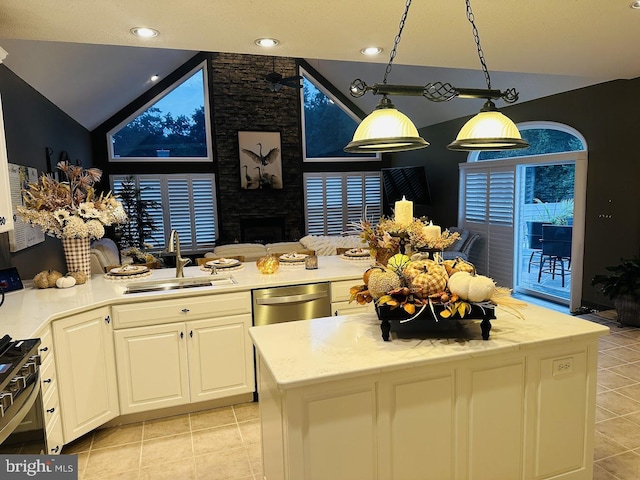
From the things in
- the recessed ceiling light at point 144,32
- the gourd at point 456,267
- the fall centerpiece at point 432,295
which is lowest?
the fall centerpiece at point 432,295

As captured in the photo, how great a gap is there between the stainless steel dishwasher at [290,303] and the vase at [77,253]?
1.39 meters

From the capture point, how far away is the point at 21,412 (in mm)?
1818

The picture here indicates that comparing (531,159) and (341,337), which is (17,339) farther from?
(531,159)

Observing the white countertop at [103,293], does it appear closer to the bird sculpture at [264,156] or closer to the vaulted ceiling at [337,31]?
the vaulted ceiling at [337,31]

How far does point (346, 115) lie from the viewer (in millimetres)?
10062

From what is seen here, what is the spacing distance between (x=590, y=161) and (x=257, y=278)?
4486 millimetres

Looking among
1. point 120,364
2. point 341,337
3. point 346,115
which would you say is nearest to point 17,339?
point 120,364

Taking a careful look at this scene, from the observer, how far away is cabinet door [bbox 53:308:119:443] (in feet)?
8.66

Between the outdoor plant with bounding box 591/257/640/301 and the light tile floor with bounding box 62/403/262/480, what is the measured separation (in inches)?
161

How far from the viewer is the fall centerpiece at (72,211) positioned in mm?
→ 3182

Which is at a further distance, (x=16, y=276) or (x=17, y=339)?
(x=16, y=276)

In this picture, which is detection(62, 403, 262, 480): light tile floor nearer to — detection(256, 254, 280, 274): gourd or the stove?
the stove

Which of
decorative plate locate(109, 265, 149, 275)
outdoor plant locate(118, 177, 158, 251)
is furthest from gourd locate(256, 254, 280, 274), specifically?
outdoor plant locate(118, 177, 158, 251)

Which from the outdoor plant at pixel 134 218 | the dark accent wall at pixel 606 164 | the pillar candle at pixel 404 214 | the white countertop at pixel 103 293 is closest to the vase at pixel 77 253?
the white countertop at pixel 103 293
